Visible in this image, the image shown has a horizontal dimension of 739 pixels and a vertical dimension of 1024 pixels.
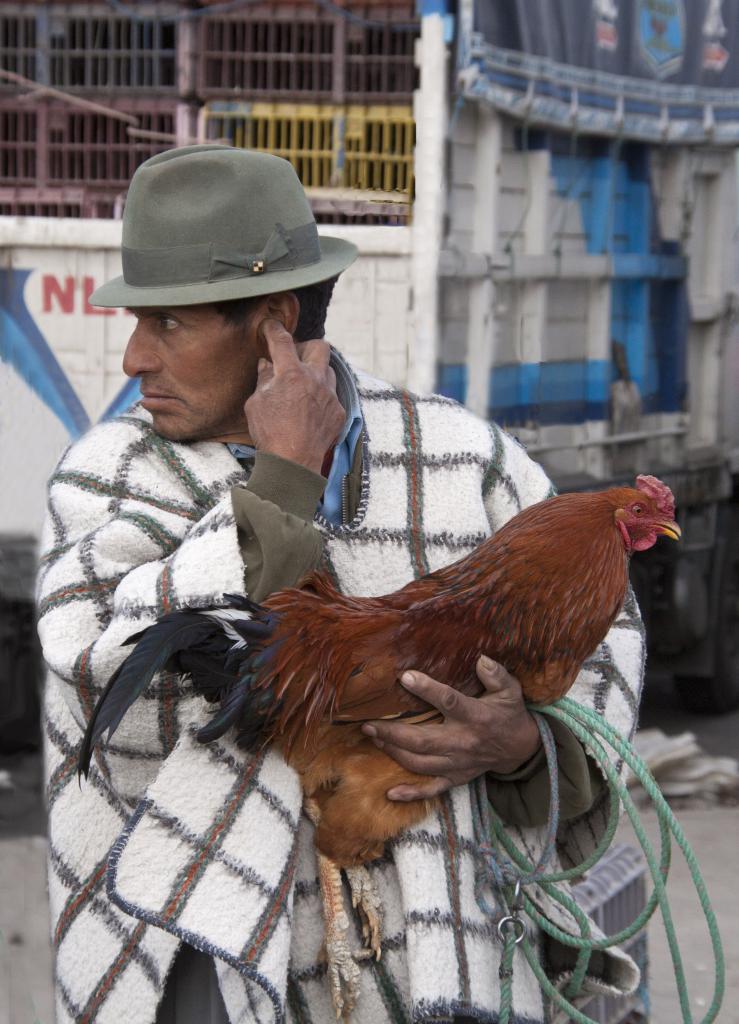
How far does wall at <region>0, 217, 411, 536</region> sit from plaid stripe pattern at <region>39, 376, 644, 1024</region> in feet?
12.6

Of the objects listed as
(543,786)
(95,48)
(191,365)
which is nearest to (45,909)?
(543,786)

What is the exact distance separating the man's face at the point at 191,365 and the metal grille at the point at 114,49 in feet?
15.6

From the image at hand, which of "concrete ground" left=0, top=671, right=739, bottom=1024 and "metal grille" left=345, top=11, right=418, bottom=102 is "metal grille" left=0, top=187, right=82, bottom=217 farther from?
"concrete ground" left=0, top=671, right=739, bottom=1024

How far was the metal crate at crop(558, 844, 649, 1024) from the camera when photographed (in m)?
3.80

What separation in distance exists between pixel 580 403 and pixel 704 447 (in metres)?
1.20

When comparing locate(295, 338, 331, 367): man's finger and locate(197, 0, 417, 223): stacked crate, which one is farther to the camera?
locate(197, 0, 417, 223): stacked crate

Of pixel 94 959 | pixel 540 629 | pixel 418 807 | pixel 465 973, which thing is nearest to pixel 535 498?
pixel 540 629

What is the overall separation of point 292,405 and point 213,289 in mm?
206

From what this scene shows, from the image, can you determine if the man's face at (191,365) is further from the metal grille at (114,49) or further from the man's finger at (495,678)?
the metal grille at (114,49)

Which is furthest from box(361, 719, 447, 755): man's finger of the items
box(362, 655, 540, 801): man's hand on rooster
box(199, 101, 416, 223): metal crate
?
box(199, 101, 416, 223): metal crate

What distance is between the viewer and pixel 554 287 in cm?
679

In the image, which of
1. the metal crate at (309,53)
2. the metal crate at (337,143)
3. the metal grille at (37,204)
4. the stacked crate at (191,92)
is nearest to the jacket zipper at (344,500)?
the metal crate at (337,143)

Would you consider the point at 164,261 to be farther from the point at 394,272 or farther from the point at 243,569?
the point at 394,272

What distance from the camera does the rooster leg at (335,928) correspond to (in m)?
2.15
